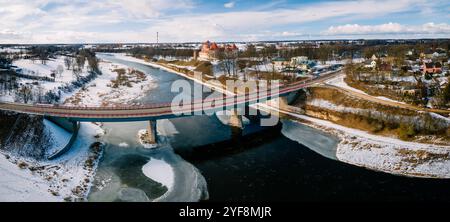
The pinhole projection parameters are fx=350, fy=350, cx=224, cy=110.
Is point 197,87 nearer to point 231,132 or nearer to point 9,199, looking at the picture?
point 231,132

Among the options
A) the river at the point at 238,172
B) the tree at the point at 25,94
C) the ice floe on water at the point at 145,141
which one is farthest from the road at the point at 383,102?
the tree at the point at 25,94

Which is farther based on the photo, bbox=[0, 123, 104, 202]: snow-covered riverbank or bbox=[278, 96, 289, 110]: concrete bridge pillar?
bbox=[278, 96, 289, 110]: concrete bridge pillar

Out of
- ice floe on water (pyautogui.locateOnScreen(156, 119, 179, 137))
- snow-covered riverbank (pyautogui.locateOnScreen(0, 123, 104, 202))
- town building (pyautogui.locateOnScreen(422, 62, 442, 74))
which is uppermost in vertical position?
town building (pyautogui.locateOnScreen(422, 62, 442, 74))

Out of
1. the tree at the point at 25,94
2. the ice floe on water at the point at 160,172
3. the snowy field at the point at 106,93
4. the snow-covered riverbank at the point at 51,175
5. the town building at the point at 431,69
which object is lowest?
the ice floe on water at the point at 160,172

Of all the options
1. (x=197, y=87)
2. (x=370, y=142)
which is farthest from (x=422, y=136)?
(x=197, y=87)

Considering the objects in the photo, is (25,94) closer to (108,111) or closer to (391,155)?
(108,111)

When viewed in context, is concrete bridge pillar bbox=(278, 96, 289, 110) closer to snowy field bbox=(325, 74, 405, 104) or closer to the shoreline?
snowy field bbox=(325, 74, 405, 104)

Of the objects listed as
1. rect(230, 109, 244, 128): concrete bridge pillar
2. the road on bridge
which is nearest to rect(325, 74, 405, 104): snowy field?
rect(230, 109, 244, 128): concrete bridge pillar

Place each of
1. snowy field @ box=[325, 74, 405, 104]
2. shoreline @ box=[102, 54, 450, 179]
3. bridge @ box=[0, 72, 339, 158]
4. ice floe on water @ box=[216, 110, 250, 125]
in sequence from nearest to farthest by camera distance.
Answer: shoreline @ box=[102, 54, 450, 179] → bridge @ box=[0, 72, 339, 158] → ice floe on water @ box=[216, 110, 250, 125] → snowy field @ box=[325, 74, 405, 104]

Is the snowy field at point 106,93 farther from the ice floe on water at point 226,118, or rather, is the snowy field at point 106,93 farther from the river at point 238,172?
the river at point 238,172
